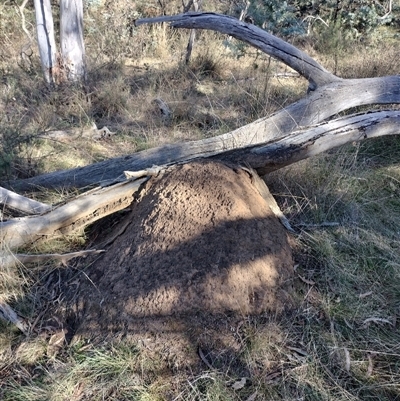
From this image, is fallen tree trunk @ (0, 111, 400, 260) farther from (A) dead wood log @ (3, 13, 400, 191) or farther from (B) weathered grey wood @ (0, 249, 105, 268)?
(A) dead wood log @ (3, 13, 400, 191)

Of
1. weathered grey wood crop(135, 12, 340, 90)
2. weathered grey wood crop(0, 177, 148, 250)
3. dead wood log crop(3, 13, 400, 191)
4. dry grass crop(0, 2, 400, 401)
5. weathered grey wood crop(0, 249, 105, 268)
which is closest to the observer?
dry grass crop(0, 2, 400, 401)

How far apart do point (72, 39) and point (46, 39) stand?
0.33 metres

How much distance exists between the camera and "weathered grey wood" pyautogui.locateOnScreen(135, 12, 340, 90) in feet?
12.7

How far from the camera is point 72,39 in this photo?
18.6 ft

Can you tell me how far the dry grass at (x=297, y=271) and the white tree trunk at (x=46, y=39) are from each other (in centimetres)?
23

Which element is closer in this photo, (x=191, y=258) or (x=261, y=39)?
(x=191, y=258)

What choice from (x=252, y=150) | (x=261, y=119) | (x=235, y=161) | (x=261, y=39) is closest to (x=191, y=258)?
(x=235, y=161)

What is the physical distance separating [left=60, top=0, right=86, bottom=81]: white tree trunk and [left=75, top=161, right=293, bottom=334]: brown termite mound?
374 centimetres

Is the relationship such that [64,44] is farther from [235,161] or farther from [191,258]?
[191,258]

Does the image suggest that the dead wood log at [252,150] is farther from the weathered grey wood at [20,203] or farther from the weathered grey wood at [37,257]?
the weathered grey wood at [37,257]

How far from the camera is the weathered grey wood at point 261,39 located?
12.7 ft

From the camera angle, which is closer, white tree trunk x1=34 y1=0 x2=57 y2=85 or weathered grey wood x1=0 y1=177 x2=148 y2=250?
weathered grey wood x1=0 y1=177 x2=148 y2=250

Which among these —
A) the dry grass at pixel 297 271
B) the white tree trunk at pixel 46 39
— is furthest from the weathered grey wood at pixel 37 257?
the white tree trunk at pixel 46 39

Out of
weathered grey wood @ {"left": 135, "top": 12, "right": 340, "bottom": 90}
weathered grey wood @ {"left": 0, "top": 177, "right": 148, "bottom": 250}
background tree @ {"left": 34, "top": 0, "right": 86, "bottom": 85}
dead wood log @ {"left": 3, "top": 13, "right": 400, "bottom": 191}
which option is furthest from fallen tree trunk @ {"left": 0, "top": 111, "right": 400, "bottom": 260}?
background tree @ {"left": 34, "top": 0, "right": 86, "bottom": 85}
